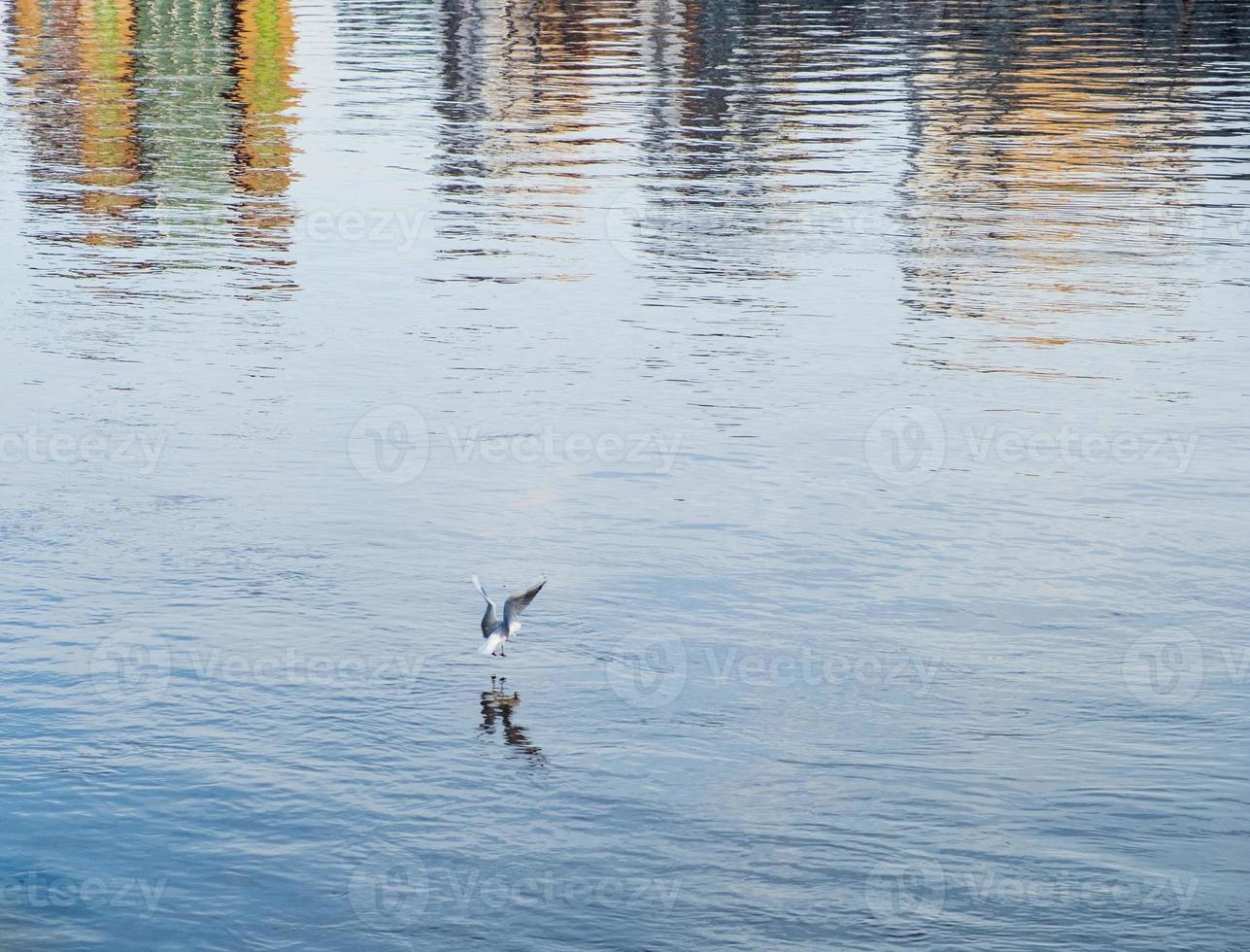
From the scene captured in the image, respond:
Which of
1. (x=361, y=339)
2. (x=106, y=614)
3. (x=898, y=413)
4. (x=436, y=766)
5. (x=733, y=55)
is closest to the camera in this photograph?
(x=436, y=766)

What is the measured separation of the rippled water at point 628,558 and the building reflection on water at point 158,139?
26 cm

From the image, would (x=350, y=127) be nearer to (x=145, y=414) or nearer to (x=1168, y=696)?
(x=145, y=414)

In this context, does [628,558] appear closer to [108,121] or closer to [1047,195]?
[1047,195]

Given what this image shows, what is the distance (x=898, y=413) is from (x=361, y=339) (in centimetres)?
614

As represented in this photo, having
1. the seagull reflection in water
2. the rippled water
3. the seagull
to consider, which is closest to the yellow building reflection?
the rippled water

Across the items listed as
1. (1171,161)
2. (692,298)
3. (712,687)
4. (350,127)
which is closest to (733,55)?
(350,127)

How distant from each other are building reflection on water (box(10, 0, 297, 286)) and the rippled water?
261 mm

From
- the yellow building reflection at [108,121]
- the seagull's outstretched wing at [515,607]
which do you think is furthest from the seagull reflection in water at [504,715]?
the yellow building reflection at [108,121]

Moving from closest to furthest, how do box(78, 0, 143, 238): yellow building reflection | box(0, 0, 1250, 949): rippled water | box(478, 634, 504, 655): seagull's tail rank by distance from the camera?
box(0, 0, 1250, 949): rippled water, box(478, 634, 504, 655): seagull's tail, box(78, 0, 143, 238): yellow building reflection

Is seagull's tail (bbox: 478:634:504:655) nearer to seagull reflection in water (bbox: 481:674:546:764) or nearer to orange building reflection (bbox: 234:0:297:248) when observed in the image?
seagull reflection in water (bbox: 481:674:546:764)

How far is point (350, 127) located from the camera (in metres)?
38.5

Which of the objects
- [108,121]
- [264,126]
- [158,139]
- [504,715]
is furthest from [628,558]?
[108,121]

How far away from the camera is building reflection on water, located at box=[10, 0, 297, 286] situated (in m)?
27.2

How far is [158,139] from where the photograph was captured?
121 feet
